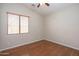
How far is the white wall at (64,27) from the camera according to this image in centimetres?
199

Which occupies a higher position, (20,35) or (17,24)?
(17,24)

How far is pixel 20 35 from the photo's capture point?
82.7 inches

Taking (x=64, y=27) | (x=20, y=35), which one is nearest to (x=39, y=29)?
(x=20, y=35)

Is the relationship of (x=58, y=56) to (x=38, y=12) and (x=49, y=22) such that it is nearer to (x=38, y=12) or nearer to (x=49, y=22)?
(x=49, y=22)

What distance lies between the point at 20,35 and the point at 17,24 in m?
0.25

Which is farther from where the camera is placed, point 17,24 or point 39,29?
point 39,29

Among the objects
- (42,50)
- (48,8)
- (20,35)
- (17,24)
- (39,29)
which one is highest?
(48,8)

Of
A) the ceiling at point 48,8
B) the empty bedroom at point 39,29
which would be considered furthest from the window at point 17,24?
the ceiling at point 48,8

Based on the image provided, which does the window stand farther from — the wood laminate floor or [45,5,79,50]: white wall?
[45,5,79,50]: white wall

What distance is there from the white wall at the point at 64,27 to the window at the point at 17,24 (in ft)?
1.61

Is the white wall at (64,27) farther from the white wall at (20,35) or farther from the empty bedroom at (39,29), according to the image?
the white wall at (20,35)

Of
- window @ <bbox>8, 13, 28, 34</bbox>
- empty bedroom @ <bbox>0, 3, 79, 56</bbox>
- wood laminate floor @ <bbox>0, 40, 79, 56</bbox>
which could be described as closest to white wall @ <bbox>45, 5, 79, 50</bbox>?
empty bedroom @ <bbox>0, 3, 79, 56</bbox>

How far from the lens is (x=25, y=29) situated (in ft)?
6.98

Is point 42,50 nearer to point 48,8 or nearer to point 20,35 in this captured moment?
point 20,35
